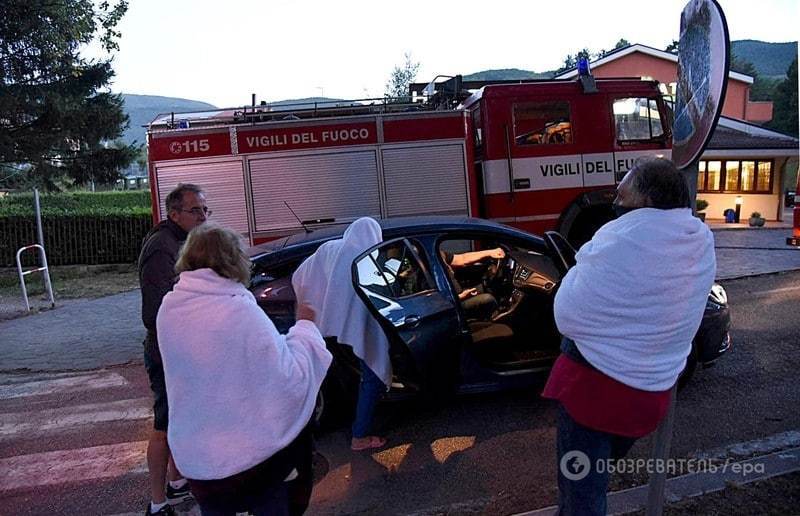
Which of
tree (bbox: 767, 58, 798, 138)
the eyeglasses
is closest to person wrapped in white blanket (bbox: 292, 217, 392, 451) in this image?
the eyeglasses

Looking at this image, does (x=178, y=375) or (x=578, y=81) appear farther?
(x=578, y=81)

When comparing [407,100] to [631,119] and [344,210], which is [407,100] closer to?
[344,210]

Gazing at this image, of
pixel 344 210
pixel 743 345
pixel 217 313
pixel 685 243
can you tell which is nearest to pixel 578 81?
pixel 344 210

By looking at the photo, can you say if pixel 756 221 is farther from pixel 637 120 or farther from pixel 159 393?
pixel 159 393

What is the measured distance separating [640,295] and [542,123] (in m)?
7.00

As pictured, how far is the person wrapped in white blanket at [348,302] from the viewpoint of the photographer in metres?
3.94

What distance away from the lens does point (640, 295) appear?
219 centimetres

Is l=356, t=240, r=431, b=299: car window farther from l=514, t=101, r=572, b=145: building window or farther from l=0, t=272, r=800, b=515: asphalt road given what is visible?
l=514, t=101, r=572, b=145: building window

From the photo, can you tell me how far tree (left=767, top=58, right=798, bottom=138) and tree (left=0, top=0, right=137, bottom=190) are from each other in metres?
39.5

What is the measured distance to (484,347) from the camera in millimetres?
4805

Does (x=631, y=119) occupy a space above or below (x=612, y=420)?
above

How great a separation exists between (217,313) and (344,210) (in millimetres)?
6413

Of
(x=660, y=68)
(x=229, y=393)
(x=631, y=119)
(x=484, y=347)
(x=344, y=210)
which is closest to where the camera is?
(x=229, y=393)

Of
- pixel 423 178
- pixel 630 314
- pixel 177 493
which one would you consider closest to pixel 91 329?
pixel 423 178
